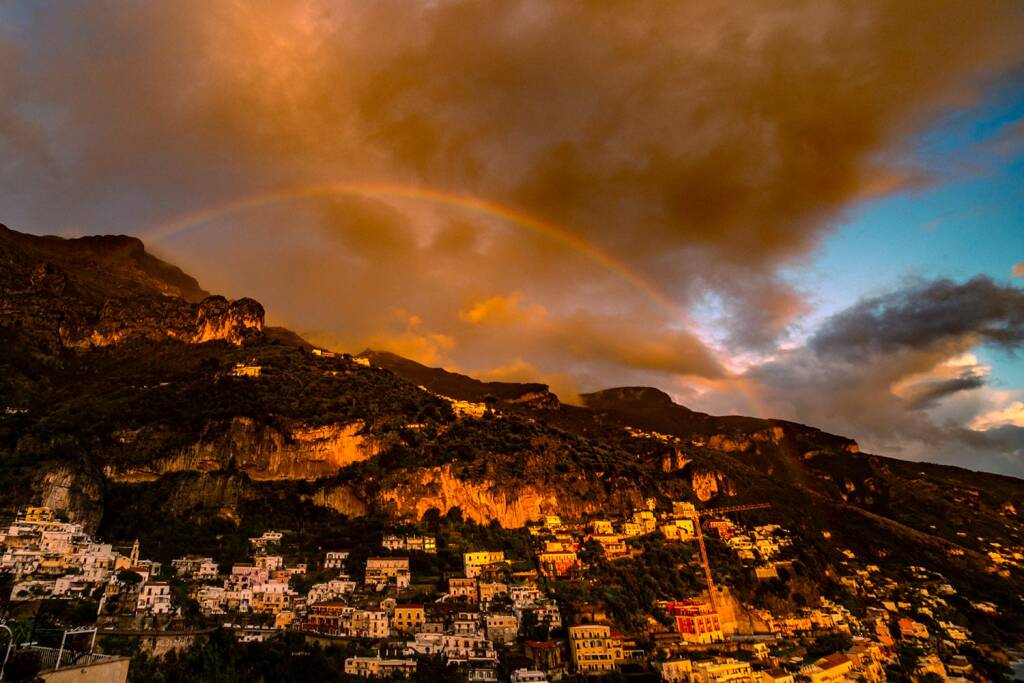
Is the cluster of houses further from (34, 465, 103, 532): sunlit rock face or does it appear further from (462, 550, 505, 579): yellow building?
(462, 550, 505, 579): yellow building

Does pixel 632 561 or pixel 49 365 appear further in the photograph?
pixel 49 365

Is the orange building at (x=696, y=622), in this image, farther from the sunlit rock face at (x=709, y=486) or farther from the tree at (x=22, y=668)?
the tree at (x=22, y=668)

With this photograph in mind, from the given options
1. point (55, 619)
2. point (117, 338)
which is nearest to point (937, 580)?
point (55, 619)

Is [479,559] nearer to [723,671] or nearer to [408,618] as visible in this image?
[408,618]

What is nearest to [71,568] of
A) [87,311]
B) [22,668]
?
[22,668]

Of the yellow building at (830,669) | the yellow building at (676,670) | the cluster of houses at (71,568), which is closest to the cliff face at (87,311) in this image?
the cluster of houses at (71,568)

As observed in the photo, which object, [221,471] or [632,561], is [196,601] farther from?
[632,561]

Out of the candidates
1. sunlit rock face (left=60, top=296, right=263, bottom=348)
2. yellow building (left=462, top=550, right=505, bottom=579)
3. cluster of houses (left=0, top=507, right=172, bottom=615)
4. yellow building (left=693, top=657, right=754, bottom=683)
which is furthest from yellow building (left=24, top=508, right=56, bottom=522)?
yellow building (left=693, top=657, right=754, bottom=683)
